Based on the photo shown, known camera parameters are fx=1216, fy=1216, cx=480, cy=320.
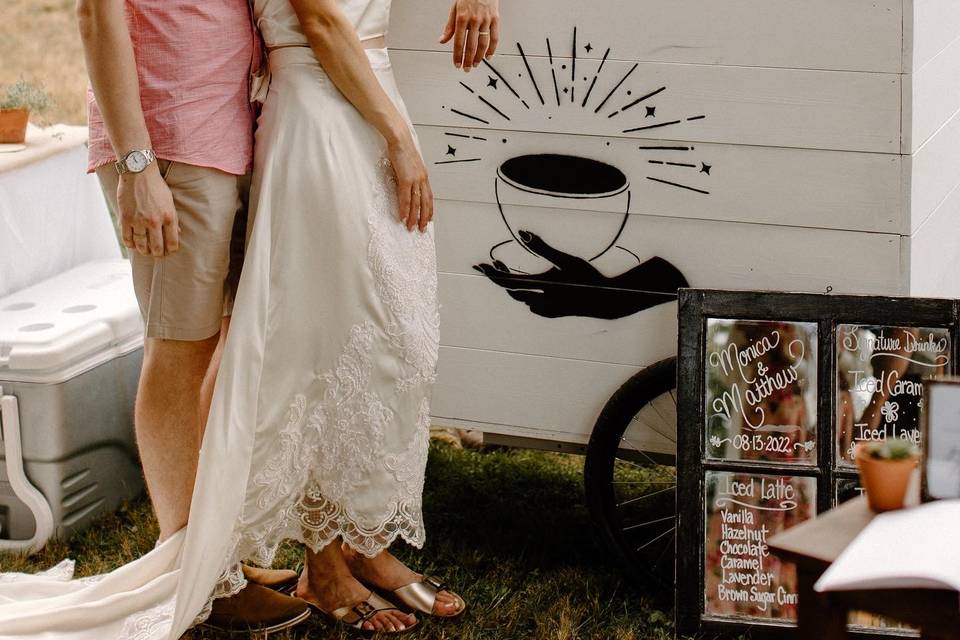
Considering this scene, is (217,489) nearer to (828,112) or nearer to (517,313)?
(517,313)

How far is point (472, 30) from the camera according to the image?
227 cm

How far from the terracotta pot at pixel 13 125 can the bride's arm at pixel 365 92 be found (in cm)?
144

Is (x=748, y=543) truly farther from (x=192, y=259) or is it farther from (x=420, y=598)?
(x=192, y=259)

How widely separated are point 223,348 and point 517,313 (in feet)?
2.19

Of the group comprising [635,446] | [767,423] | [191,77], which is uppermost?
[191,77]

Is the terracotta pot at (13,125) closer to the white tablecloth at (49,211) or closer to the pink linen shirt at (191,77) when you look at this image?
the white tablecloth at (49,211)

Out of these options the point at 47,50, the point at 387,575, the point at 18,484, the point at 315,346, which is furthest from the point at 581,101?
the point at 47,50

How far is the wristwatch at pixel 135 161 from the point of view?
208 cm

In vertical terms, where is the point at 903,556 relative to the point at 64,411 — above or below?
above

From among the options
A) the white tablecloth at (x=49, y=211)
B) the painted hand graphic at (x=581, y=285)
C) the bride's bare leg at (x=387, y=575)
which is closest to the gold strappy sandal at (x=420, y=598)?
the bride's bare leg at (x=387, y=575)

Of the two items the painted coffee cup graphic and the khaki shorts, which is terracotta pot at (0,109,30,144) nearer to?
the khaki shorts

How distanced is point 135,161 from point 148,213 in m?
0.09

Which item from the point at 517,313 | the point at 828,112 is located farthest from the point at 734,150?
the point at 517,313

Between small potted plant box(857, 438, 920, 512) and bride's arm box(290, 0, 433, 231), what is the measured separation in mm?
1047
